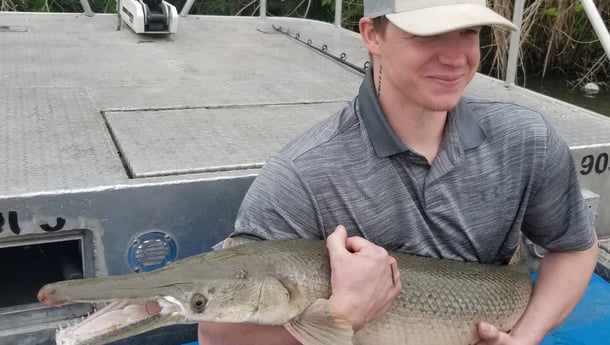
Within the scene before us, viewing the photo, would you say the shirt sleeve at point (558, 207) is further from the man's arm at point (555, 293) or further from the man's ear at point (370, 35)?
the man's ear at point (370, 35)

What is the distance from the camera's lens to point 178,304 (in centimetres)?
180

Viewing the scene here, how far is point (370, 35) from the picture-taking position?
87.7 inches

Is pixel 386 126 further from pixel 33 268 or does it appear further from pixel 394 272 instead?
pixel 33 268

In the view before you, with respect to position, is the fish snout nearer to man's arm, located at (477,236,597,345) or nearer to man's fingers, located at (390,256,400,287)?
man's fingers, located at (390,256,400,287)

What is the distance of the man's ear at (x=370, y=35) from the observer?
2197 mm

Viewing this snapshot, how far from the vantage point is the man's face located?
204 cm

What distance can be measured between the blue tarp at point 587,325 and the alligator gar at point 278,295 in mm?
396

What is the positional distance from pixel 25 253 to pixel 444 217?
6.71 feet

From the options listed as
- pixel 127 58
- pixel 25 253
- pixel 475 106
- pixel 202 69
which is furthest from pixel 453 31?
pixel 127 58

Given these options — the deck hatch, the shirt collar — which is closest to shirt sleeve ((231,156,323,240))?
the shirt collar

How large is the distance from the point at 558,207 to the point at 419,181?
18.4 inches

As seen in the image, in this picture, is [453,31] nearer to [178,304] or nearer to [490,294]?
[490,294]

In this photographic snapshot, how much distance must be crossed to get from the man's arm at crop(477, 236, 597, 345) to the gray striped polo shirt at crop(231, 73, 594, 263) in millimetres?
63

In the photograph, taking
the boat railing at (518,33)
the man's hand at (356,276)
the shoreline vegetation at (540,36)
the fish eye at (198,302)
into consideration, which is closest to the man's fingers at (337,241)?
the man's hand at (356,276)
